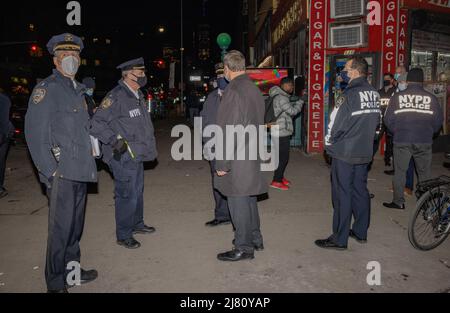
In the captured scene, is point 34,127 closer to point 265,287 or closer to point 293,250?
point 265,287

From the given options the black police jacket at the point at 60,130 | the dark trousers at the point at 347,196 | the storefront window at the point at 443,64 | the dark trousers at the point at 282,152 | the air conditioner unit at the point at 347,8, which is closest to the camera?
the black police jacket at the point at 60,130

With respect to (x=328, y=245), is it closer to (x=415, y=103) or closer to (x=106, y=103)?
(x=415, y=103)

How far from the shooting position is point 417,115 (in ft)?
20.2

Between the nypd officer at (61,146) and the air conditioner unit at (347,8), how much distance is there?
9.04 meters

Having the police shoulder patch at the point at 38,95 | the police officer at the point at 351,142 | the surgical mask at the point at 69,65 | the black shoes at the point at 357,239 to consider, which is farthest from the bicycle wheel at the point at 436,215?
the police shoulder patch at the point at 38,95

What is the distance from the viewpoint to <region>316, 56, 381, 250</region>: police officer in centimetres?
476

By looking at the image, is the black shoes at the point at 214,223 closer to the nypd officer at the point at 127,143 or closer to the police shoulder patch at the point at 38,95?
the nypd officer at the point at 127,143

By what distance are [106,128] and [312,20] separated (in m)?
8.59

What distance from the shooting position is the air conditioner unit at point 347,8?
11031mm

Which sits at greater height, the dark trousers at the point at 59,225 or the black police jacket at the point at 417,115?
the black police jacket at the point at 417,115

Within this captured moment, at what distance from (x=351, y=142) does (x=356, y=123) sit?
223 millimetres

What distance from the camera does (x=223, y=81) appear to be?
5773 millimetres

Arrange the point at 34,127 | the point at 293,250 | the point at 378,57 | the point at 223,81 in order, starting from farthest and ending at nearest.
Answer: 1. the point at 378,57
2. the point at 223,81
3. the point at 293,250
4. the point at 34,127
